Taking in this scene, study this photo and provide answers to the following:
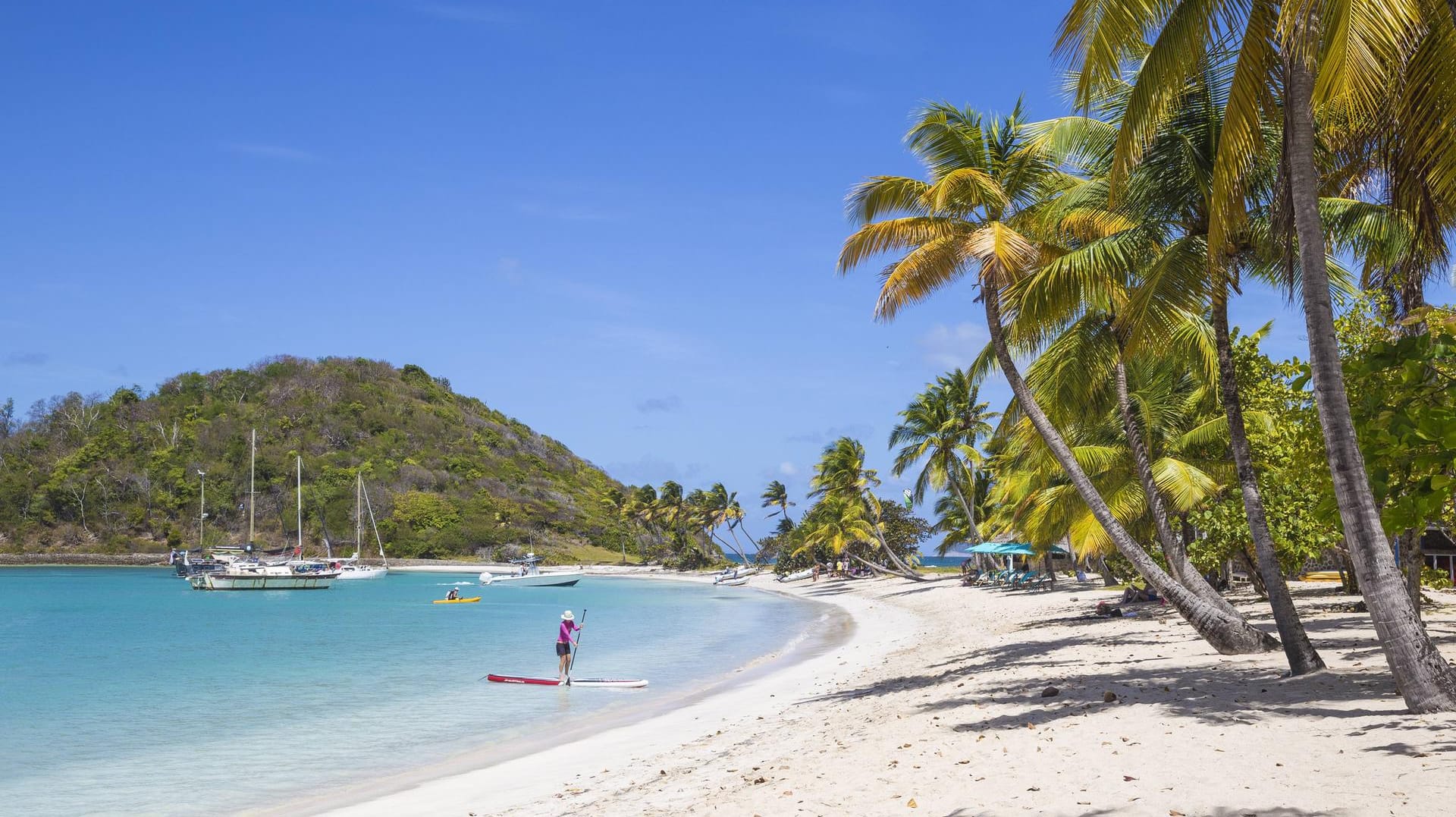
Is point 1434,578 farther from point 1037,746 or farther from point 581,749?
point 581,749

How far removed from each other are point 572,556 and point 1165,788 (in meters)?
111

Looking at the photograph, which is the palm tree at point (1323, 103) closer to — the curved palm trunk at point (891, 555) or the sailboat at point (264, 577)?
the curved palm trunk at point (891, 555)

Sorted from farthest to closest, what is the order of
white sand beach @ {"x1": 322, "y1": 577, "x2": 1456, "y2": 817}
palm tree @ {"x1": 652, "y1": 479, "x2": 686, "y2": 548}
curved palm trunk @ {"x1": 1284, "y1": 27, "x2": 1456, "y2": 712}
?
palm tree @ {"x1": 652, "y1": 479, "x2": 686, "y2": 548} < curved palm trunk @ {"x1": 1284, "y1": 27, "x2": 1456, "y2": 712} < white sand beach @ {"x1": 322, "y1": 577, "x2": 1456, "y2": 817}

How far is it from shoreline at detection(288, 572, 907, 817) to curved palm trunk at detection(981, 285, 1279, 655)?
215 inches

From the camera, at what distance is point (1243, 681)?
401 inches

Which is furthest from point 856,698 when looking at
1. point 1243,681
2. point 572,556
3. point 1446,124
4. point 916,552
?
point 572,556

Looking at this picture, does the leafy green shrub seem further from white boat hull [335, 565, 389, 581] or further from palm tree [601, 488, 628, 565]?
palm tree [601, 488, 628, 565]

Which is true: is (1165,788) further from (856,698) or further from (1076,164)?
(1076,164)

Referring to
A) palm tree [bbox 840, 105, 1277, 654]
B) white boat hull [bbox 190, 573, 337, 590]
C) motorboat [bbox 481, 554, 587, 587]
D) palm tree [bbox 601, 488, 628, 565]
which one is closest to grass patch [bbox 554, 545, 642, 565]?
palm tree [bbox 601, 488, 628, 565]

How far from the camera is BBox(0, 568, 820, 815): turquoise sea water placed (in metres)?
12.8

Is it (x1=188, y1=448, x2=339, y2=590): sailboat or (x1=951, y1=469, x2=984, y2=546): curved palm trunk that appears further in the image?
(x1=188, y1=448, x2=339, y2=590): sailboat

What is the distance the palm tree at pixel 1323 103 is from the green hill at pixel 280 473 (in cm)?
10736

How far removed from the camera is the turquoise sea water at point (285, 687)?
1277 cm

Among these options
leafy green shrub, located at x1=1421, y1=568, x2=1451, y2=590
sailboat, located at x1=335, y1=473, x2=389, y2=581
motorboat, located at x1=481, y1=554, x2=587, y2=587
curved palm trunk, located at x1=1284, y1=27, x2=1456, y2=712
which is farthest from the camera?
sailboat, located at x1=335, y1=473, x2=389, y2=581
